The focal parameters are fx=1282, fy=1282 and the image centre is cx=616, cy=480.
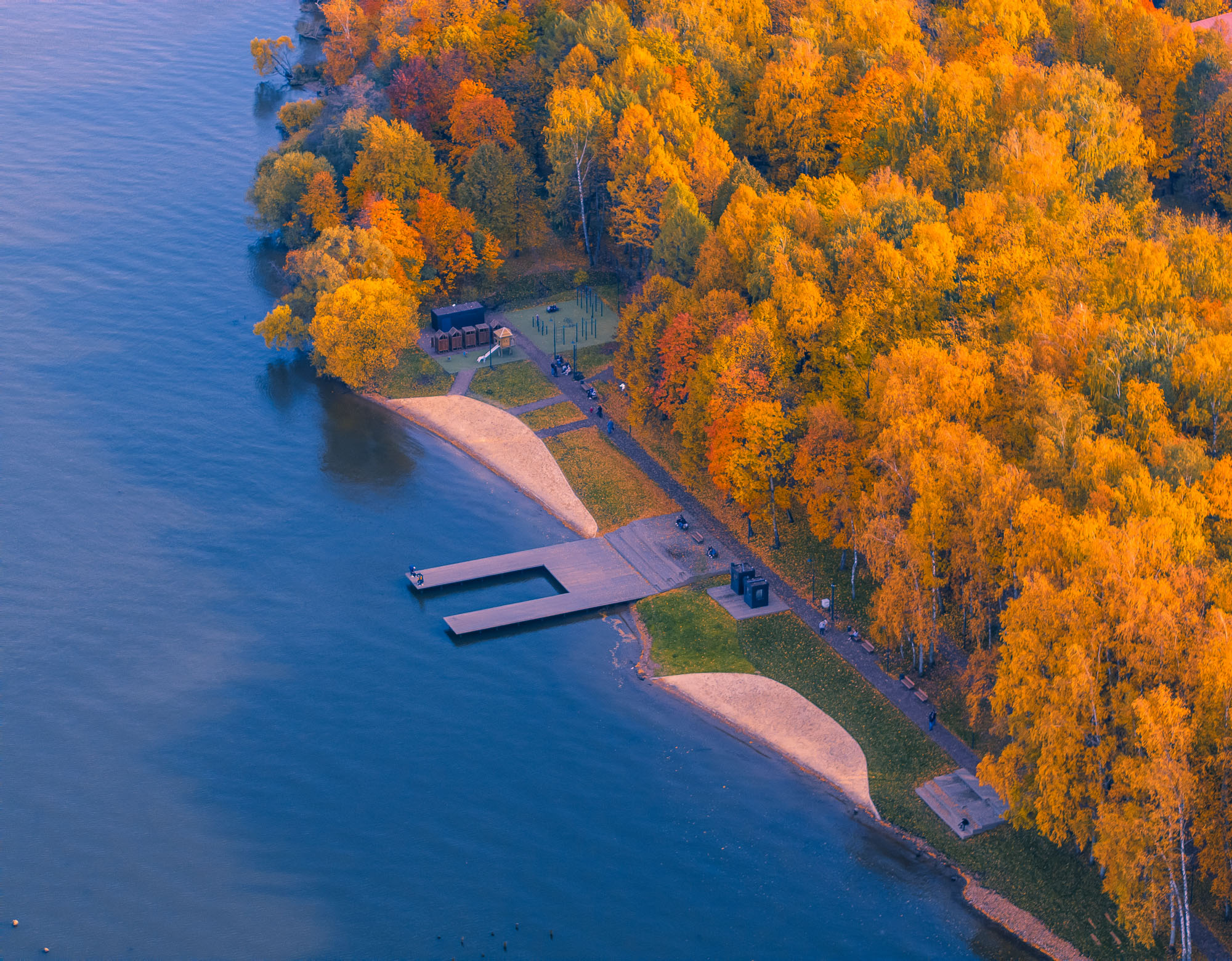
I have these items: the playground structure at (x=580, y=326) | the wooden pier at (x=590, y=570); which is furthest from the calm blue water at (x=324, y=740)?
the playground structure at (x=580, y=326)

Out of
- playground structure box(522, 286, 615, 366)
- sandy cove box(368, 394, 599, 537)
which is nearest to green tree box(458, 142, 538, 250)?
playground structure box(522, 286, 615, 366)

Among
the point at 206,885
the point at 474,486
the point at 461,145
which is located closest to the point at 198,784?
the point at 206,885

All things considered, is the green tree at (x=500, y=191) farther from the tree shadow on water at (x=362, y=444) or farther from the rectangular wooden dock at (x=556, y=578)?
the rectangular wooden dock at (x=556, y=578)

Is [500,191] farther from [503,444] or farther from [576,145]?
[503,444]

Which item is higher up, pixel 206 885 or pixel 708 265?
pixel 708 265

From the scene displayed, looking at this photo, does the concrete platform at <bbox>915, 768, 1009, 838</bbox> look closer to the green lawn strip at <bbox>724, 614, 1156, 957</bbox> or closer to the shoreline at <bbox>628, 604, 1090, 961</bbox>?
the green lawn strip at <bbox>724, 614, 1156, 957</bbox>

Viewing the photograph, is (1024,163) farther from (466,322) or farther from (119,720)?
(119,720)
